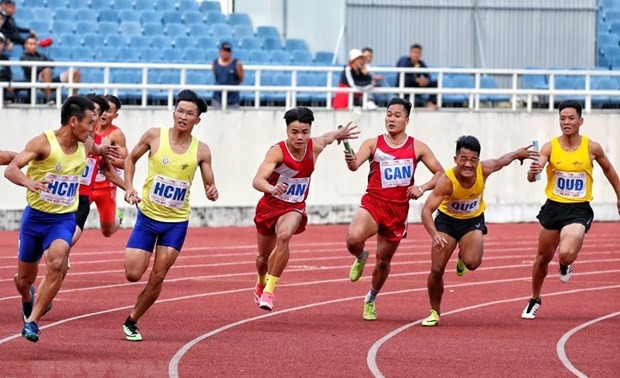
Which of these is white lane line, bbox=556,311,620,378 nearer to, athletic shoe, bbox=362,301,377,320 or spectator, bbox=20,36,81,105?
athletic shoe, bbox=362,301,377,320

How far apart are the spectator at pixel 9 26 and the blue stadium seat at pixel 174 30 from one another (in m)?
3.30

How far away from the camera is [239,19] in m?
28.6

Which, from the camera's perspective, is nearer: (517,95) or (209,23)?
(517,95)

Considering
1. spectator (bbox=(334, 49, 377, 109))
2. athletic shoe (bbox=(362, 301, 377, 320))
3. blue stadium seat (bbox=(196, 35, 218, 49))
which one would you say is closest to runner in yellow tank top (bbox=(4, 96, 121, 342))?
athletic shoe (bbox=(362, 301, 377, 320))

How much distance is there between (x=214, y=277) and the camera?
17.5 meters

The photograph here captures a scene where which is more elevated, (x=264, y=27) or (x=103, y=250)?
(x=264, y=27)

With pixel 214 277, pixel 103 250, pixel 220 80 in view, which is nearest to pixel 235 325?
pixel 214 277

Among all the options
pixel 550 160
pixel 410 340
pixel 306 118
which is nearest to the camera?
pixel 410 340

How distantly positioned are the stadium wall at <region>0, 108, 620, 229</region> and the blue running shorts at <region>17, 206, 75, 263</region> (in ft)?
38.8

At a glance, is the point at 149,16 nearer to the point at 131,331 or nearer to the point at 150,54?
the point at 150,54

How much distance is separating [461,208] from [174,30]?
48.3ft

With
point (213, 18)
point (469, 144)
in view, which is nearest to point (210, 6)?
point (213, 18)

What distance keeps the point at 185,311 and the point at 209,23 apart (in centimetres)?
1474

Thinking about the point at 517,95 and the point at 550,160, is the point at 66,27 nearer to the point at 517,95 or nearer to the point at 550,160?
the point at 517,95
